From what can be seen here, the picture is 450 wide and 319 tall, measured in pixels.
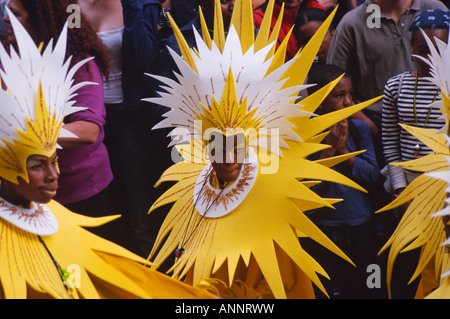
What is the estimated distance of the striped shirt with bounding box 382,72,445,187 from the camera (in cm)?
356

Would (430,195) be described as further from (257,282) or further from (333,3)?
(333,3)

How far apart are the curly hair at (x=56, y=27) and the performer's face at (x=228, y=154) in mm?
805

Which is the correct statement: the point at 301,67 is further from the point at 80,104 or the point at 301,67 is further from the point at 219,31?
the point at 80,104

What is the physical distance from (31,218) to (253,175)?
87 cm

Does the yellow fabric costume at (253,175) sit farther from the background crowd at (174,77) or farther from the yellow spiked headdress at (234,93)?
the background crowd at (174,77)

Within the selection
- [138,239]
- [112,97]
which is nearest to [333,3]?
[112,97]

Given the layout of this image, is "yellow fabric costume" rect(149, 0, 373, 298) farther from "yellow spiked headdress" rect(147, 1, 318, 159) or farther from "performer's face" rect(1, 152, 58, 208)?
"performer's face" rect(1, 152, 58, 208)

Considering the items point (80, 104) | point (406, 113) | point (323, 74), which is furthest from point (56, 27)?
point (406, 113)

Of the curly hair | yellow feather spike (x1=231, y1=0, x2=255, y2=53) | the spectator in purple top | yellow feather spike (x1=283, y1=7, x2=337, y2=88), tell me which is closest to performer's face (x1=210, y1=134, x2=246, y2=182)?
yellow feather spike (x1=283, y1=7, x2=337, y2=88)

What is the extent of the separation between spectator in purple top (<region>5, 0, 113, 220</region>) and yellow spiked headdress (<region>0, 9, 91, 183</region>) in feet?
2.40

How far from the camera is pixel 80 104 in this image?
10.5ft

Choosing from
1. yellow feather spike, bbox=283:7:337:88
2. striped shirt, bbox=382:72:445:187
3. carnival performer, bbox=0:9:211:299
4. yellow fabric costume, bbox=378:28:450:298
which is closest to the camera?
carnival performer, bbox=0:9:211:299

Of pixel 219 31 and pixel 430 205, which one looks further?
pixel 219 31

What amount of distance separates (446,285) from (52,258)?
124 centimetres
